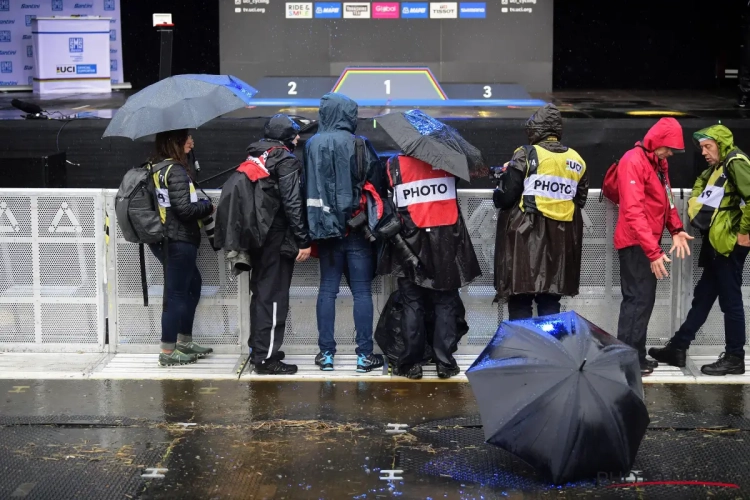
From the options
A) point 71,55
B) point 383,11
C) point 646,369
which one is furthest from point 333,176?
point 71,55

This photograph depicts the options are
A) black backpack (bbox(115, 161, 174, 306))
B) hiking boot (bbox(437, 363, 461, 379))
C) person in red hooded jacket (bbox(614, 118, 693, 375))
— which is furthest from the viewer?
hiking boot (bbox(437, 363, 461, 379))

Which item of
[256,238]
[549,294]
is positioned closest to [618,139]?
[549,294]

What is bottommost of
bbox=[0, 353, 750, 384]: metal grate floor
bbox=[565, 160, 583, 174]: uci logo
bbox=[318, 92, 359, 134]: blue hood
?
bbox=[0, 353, 750, 384]: metal grate floor

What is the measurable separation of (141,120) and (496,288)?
2.63 meters

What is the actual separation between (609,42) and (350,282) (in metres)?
14.7

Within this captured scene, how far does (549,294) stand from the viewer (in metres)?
6.94

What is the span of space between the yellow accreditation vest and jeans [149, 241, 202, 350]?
2313 millimetres

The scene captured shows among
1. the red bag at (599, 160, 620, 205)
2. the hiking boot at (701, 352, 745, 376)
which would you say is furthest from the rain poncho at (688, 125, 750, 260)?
the hiking boot at (701, 352, 745, 376)

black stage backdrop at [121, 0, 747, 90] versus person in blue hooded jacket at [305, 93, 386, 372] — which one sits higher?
black stage backdrop at [121, 0, 747, 90]

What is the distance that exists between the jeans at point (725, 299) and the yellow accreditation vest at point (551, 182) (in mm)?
1074

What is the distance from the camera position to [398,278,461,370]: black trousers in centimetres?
686

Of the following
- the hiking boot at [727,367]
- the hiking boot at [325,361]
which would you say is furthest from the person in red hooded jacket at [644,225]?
the hiking boot at [325,361]

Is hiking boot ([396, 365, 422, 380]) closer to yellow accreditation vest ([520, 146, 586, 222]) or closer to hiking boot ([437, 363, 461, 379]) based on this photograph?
hiking boot ([437, 363, 461, 379])

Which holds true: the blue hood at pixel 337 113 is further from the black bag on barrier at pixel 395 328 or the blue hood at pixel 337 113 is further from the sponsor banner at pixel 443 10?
the sponsor banner at pixel 443 10
